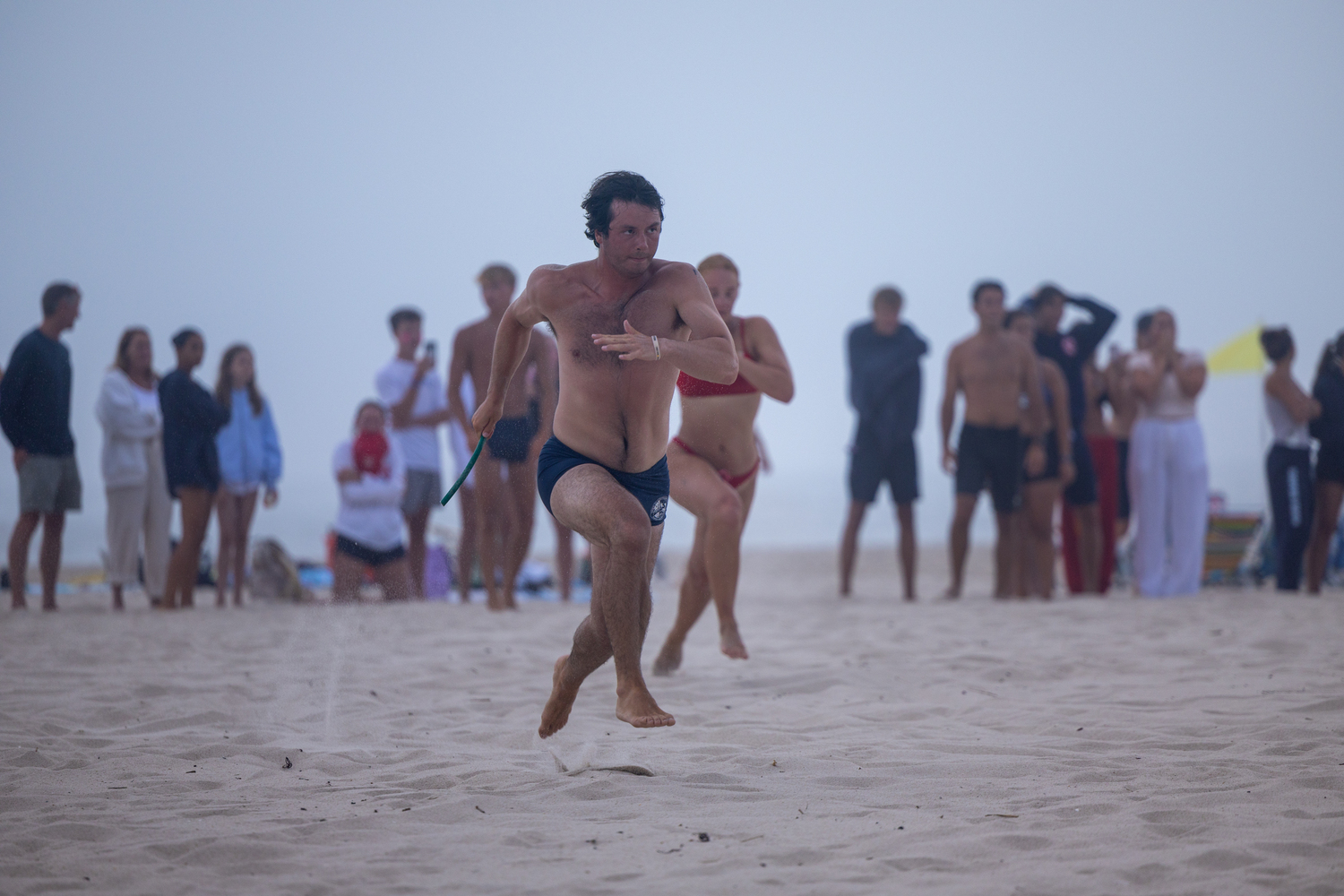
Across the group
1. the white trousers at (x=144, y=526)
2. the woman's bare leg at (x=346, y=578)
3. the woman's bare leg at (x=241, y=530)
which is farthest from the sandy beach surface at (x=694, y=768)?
the woman's bare leg at (x=241, y=530)

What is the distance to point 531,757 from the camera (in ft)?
12.1

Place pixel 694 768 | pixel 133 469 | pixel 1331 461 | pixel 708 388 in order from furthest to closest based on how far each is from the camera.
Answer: pixel 1331 461
pixel 133 469
pixel 708 388
pixel 694 768

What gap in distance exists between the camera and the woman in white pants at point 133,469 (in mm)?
8750

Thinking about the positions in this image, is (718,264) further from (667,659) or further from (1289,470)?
(1289,470)

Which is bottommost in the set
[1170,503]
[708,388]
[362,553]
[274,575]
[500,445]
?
[274,575]

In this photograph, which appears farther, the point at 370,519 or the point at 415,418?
the point at 415,418

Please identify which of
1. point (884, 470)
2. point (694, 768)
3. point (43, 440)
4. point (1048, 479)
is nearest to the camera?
point (694, 768)

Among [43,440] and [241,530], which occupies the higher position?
[43,440]

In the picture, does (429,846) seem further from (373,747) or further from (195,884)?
(373,747)

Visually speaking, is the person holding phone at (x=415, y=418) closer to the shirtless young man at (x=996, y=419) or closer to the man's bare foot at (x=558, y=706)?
the shirtless young man at (x=996, y=419)

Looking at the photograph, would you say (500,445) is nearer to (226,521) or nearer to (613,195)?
(226,521)

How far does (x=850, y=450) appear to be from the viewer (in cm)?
1010

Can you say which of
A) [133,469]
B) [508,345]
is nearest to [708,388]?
[508,345]

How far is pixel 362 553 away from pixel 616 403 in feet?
20.1
